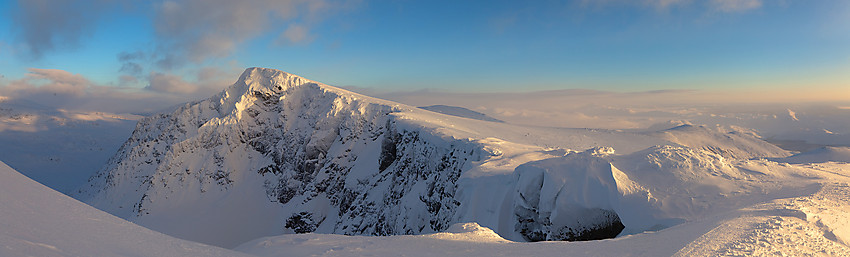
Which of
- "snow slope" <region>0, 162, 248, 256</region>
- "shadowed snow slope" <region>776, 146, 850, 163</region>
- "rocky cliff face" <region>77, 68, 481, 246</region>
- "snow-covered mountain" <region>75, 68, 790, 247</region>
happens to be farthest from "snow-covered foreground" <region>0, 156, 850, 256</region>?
"shadowed snow slope" <region>776, 146, 850, 163</region>

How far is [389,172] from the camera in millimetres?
51781

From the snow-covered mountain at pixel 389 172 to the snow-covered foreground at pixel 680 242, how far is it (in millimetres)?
2905

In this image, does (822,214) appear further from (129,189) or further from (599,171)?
(129,189)

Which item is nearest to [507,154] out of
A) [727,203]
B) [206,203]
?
[727,203]

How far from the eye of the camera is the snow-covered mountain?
46.1 ft

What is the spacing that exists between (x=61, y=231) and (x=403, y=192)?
3888 cm

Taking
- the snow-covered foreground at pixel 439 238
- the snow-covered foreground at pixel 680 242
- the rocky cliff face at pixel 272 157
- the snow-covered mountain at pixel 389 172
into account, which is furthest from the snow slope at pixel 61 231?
the rocky cliff face at pixel 272 157

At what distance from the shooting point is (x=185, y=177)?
77938mm

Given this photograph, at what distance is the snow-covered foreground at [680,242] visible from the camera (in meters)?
7.14

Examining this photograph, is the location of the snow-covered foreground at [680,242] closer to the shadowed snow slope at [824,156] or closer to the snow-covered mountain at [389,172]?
the snow-covered mountain at [389,172]

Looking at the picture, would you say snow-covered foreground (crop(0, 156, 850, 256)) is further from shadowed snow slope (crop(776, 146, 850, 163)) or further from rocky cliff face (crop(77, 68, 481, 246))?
shadowed snow slope (crop(776, 146, 850, 163))

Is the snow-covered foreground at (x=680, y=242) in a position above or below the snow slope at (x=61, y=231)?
below

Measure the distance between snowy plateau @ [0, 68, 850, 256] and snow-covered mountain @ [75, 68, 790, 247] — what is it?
5.5 inches

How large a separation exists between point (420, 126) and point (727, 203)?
31895mm
